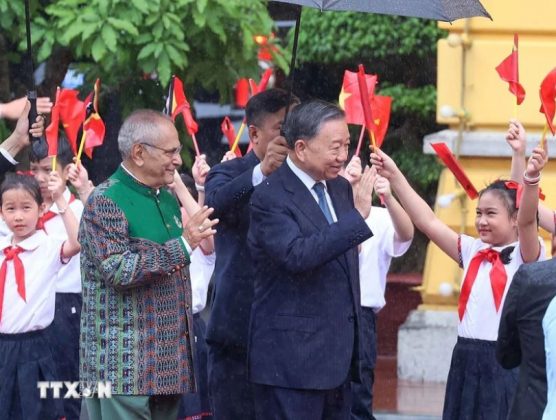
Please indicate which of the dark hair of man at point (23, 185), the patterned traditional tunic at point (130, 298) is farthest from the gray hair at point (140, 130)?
the dark hair of man at point (23, 185)

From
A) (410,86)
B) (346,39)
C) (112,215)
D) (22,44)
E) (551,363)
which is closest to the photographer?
(551,363)

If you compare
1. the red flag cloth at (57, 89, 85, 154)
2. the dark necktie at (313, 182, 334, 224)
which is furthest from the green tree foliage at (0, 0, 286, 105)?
the dark necktie at (313, 182, 334, 224)

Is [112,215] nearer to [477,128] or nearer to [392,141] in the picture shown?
[477,128]

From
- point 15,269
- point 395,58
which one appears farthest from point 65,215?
point 395,58

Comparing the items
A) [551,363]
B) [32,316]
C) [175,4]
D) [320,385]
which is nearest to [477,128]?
[175,4]

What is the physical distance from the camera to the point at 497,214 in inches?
262

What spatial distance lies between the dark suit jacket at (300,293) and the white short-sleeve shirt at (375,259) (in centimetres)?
198

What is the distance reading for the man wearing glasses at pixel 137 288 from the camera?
581 cm

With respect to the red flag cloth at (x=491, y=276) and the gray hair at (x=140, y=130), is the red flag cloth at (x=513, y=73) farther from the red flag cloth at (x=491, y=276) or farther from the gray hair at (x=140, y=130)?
the gray hair at (x=140, y=130)

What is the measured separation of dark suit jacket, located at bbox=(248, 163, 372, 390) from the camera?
580cm

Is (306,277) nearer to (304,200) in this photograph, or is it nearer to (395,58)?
(304,200)

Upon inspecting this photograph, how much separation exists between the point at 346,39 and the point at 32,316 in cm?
560

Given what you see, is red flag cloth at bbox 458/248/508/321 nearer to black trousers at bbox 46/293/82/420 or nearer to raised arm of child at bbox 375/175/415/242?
raised arm of child at bbox 375/175/415/242

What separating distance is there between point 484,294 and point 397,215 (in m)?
0.55
